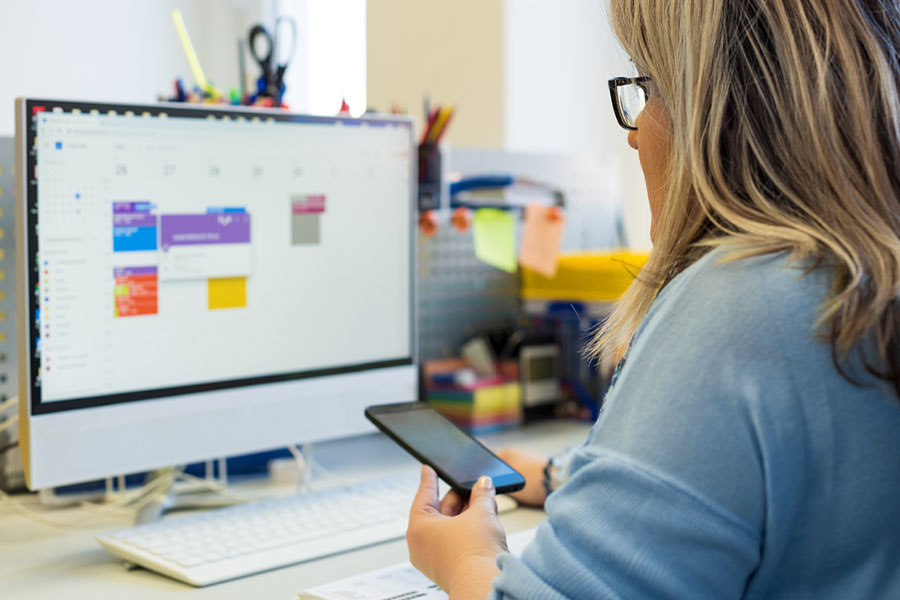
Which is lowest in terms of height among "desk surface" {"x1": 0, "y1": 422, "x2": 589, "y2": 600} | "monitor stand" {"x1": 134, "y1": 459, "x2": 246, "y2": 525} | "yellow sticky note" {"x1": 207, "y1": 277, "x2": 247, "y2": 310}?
"desk surface" {"x1": 0, "y1": 422, "x2": 589, "y2": 600}

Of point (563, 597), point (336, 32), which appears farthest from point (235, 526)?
point (336, 32)

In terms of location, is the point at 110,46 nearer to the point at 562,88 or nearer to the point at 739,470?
the point at 562,88

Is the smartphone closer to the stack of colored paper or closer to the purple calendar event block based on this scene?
the purple calendar event block

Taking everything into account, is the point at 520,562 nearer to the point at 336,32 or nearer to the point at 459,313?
the point at 459,313

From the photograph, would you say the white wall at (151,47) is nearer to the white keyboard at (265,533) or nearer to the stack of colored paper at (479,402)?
the stack of colored paper at (479,402)

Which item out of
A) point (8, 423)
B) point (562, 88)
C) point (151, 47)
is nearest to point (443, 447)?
point (8, 423)

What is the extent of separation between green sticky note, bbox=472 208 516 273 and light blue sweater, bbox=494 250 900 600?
914mm

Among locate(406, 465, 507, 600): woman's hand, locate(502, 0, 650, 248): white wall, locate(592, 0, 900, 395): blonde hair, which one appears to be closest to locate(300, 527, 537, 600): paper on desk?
locate(406, 465, 507, 600): woman's hand

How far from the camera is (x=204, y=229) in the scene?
940 mm

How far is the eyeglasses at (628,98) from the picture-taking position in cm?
64

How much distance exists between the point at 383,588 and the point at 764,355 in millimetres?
405

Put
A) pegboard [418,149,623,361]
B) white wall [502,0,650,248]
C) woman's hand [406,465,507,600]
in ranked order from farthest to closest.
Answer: white wall [502,0,650,248] < pegboard [418,149,623,361] < woman's hand [406,465,507,600]

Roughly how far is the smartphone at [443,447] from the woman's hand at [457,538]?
2cm

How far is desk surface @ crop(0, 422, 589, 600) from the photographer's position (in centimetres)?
77
